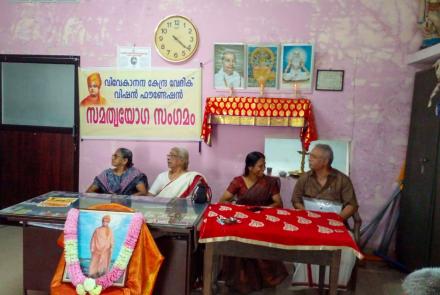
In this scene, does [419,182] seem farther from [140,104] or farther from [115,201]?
[140,104]

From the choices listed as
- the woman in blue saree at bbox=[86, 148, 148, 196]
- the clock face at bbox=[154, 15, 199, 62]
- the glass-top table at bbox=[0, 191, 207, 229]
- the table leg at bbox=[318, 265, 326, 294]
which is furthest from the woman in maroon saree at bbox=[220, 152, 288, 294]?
the clock face at bbox=[154, 15, 199, 62]

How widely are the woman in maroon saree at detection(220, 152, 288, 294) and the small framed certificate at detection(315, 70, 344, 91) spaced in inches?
45.4

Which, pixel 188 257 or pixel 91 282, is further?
pixel 188 257

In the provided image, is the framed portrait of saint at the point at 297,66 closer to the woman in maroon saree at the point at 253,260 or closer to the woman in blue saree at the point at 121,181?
the woman in maroon saree at the point at 253,260

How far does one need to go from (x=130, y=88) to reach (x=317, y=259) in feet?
8.78

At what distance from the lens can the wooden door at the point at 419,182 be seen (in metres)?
3.18

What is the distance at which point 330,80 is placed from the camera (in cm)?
382

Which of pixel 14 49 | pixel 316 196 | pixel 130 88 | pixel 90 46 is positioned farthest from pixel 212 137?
pixel 14 49

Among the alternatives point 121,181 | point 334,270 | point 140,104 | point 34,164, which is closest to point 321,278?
point 334,270

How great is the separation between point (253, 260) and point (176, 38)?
90.5 inches

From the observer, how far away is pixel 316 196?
10.2 feet

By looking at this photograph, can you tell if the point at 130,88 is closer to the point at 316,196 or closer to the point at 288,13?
the point at 288,13

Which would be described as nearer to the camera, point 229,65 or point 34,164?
point 229,65

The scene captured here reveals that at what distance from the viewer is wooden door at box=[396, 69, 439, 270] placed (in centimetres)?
318
